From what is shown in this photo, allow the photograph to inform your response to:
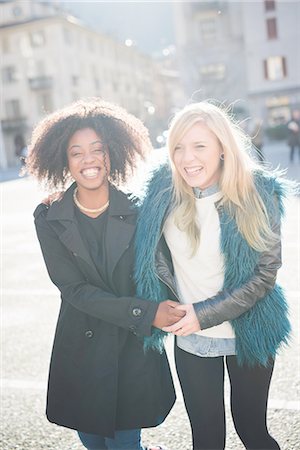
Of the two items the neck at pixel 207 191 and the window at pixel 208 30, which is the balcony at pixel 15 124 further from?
the neck at pixel 207 191

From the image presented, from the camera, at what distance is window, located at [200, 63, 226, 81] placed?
4219 cm

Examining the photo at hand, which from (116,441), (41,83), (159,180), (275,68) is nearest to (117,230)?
(159,180)

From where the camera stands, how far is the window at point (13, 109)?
47781 mm

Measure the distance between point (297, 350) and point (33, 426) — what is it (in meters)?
2.19

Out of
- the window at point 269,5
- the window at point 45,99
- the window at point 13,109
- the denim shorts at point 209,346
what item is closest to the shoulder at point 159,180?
the denim shorts at point 209,346

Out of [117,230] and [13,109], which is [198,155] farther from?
[13,109]

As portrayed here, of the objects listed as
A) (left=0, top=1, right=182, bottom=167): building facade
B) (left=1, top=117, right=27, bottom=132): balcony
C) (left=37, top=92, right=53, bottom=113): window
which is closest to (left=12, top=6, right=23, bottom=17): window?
(left=0, top=1, right=182, bottom=167): building facade

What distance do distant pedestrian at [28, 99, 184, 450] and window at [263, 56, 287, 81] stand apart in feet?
133

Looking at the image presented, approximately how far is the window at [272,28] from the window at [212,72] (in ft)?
14.1

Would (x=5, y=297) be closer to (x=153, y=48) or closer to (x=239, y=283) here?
(x=239, y=283)

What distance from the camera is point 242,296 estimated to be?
2311mm

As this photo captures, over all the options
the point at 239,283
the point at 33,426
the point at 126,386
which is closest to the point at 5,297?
the point at 33,426

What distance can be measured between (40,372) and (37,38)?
4628cm

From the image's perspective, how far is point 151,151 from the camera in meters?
2.80
